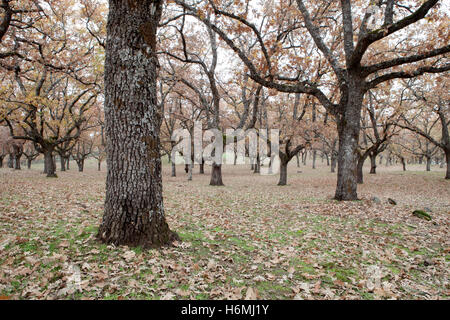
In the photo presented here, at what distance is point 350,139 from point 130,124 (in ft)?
27.6

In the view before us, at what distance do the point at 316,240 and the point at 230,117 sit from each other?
2696 cm

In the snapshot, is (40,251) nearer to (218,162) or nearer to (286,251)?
(286,251)

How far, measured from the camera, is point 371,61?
492 inches

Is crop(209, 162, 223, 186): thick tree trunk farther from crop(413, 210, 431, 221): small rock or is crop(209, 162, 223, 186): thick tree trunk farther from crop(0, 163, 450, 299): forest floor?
crop(413, 210, 431, 221): small rock

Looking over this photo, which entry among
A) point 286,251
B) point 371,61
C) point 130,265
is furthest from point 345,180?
point 130,265

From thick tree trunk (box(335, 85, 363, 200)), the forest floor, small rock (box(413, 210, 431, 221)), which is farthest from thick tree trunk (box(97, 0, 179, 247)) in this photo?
thick tree trunk (box(335, 85, 363, 200))

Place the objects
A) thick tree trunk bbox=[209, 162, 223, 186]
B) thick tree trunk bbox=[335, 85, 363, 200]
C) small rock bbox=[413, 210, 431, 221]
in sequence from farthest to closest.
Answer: thick tree trunk bbox=[209, 162, 223, 186], thick tree trunk bbox=[335, 85, 363, 200], small rock bbox=[413, 210, 431, 221]

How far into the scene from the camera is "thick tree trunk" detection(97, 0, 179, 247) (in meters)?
3.85

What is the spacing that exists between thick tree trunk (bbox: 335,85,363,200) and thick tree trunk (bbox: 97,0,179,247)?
7.92 meters

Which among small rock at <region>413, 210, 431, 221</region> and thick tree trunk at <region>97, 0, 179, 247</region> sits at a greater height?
thick tree trunk at <region>97, 0, 179, 247</region>

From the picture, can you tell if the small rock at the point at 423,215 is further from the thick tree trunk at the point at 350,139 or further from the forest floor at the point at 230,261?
the thick tree trunk at the point at 350,139

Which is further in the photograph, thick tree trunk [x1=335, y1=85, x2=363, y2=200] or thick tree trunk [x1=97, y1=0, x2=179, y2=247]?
thick tree trunk [x1=335, y1=85, x2=363, y2=200]

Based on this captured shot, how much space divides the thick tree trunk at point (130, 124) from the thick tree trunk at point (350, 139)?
7920 mm

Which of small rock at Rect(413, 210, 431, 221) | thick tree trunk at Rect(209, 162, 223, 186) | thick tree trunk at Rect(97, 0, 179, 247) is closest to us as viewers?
thick tree trunk at Rect(97, 0, 179, 247)
